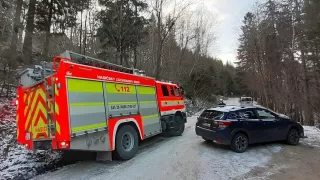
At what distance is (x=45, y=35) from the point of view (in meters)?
17.9

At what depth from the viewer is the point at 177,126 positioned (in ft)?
39.5

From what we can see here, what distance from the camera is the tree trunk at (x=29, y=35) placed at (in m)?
16.5

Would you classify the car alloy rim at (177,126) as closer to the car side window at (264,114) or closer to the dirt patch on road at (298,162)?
the car side window at (264,114)

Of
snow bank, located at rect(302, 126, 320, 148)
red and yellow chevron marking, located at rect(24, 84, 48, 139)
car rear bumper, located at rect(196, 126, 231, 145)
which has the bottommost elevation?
→ snow bank, located at rect(302, 126, 320, 148)

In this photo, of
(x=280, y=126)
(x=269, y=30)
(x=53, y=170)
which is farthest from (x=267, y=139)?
(x=269, y=30)

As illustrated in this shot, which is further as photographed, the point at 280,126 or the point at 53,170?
the point at 280,126

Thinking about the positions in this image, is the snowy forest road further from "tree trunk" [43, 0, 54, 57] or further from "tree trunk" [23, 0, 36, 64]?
"tree trunk" [23, 0, 36, 64]

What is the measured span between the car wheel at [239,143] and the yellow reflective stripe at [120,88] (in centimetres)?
395

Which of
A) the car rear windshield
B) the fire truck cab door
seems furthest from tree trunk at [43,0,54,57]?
the car rear windshield

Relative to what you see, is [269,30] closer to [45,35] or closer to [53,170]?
[45,35]

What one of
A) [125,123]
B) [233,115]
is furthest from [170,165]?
[233,115]

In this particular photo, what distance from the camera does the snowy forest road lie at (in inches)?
250

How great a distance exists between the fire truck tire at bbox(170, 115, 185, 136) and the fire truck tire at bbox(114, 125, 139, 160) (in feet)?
11.9

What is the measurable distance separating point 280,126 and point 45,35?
53.9 ft
